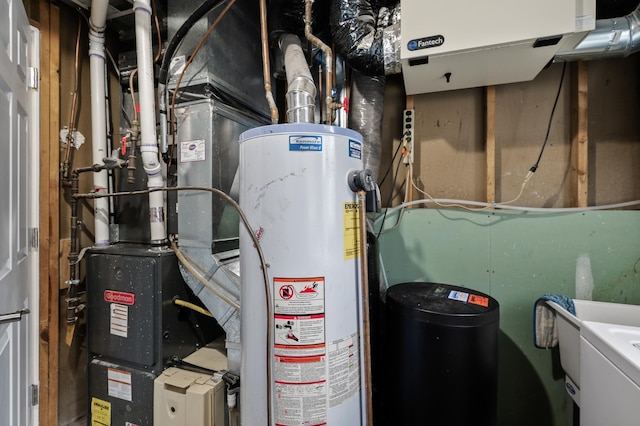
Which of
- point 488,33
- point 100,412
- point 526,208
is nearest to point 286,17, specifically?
point 488,33

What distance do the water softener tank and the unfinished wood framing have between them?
1.72m

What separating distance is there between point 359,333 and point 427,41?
1185mm

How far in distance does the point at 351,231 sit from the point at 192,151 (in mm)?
911

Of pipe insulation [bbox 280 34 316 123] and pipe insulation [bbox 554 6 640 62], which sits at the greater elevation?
pipe insulation [bbox 554 6 640 62]

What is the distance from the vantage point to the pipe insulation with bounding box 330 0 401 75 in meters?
1.35

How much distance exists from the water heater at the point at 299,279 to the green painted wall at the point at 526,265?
0.97m

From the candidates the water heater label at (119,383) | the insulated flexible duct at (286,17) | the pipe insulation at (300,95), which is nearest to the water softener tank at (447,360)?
the pipe insulation at (300,95)

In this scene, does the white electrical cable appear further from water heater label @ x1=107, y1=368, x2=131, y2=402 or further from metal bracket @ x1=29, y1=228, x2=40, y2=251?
metal bracket @ x1=29, y1=228, x2=40, y2=251

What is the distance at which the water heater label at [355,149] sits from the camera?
0.87 metres

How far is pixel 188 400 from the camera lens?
3.60 ft

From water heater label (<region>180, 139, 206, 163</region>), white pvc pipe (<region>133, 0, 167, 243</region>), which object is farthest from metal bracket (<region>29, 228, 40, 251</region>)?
water heater label (<region>180, 139, 206, 163</region>)

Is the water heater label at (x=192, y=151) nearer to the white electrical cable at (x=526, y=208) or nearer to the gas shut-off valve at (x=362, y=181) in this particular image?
the gas shut-off valve at (x=362, y=181)

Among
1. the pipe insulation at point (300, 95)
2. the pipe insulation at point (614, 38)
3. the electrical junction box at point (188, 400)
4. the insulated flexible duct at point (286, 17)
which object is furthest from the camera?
the insulated flexible duct at point (286, 17)

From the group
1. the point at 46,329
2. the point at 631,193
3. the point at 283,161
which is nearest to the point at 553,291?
the point at 631,193
